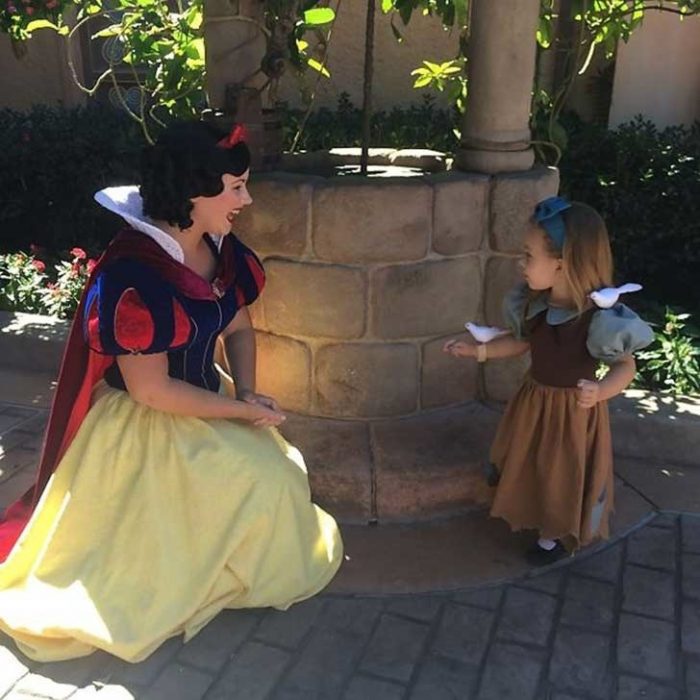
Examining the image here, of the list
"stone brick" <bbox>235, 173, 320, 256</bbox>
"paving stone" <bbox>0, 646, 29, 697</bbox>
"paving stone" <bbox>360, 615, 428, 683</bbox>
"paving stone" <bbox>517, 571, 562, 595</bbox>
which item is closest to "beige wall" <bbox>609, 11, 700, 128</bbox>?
"stone brick" <bbox>235, 173, 320, 256</bbox>

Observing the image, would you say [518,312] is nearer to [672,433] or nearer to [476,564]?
[476,564]

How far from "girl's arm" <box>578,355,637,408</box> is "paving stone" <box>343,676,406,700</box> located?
0.79 m

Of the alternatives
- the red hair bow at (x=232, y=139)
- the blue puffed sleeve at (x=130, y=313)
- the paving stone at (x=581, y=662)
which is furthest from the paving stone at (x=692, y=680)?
the red hair bow at (x=232, y=139)

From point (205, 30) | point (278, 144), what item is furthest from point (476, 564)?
point (205, 30)

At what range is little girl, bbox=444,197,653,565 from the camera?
2092mm

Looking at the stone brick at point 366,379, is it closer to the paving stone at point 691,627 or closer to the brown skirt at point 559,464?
the brown skirt at point 559,464

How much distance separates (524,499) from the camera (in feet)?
7.93

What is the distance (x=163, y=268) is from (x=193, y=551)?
69cm

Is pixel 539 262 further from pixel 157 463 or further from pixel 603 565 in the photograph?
pixel 157 463

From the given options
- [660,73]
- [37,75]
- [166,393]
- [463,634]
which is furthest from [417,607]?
[37,75]

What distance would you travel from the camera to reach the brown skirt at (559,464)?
89.4 inches

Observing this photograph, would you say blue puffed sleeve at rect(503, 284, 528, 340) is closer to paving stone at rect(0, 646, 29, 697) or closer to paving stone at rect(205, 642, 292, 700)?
paving stone at rect(205, 642, 292, 700)

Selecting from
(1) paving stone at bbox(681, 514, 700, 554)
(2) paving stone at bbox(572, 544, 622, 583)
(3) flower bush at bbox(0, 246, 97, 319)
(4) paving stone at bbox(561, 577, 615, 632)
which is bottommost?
(4) paving stone at bbox(561, 577, 615, 632)

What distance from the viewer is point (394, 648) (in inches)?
81.6
